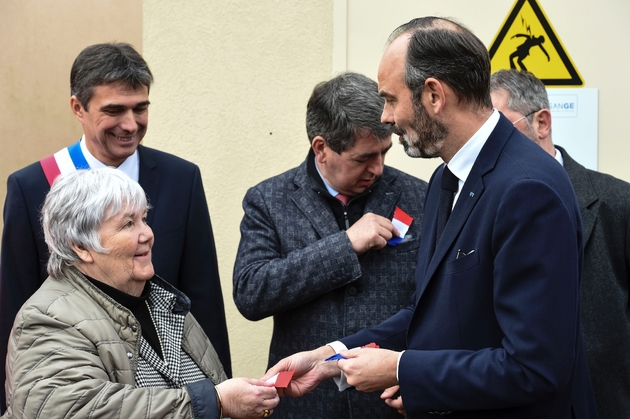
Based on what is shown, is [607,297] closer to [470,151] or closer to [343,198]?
[343,198]

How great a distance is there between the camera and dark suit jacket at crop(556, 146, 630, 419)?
11.1 feet

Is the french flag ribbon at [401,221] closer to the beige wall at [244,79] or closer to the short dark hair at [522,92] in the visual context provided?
the short dark hair at [522,92]

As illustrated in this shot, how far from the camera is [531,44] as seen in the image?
14.9 ft

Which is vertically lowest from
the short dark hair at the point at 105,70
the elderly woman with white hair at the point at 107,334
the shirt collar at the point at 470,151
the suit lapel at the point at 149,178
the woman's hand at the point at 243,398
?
the woman's hand at the point at 243,398

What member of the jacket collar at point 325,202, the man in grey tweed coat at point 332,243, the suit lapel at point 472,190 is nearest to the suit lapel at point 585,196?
the man in grey tweed coat at point 332,243

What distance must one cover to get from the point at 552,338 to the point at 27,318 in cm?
153

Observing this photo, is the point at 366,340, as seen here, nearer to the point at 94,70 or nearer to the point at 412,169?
the point at 94,70

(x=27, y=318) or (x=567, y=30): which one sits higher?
(x=567, y=30)

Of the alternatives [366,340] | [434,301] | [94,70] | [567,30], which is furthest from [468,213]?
[567,30]

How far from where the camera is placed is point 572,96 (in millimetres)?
4559

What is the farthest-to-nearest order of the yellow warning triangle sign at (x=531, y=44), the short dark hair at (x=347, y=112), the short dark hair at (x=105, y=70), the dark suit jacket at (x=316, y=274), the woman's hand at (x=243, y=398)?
the yellow warning triangle sign at (x=531, y=44)
the short dark hair at (x=105, y=70)
the short dark hair at (x=347, y=112)
the dark suit jacket at (x=316, y=274)
the woman's hand at (x=243, y=398)

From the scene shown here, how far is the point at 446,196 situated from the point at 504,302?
50cm

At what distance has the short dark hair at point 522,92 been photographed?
3701mm

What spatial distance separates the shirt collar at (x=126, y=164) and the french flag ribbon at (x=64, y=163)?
0.06ft
